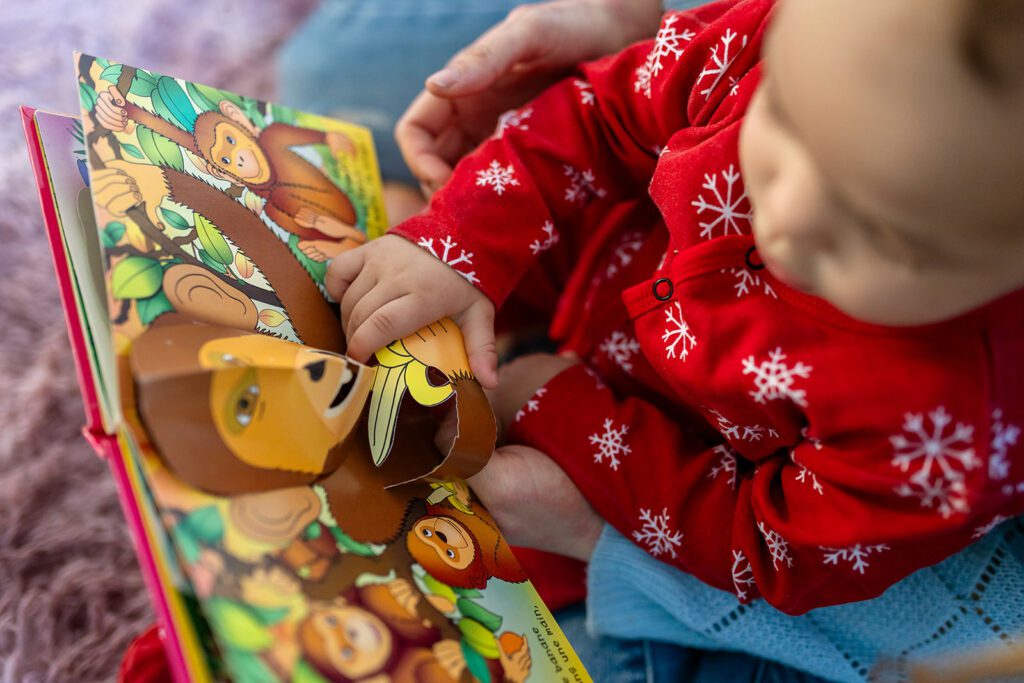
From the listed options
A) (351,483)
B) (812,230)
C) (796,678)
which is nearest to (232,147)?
(351,483)

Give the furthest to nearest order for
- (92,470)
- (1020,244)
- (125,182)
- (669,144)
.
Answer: (92,470) → (669,144) → (125,182) → (1020,244)

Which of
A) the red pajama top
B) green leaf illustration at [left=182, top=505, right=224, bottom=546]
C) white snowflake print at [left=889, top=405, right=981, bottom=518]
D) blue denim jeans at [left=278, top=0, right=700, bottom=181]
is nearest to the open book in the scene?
green leaf illustration at [left=182, top=505, right=224, bottom=546]

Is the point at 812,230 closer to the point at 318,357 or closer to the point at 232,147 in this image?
the point at 318,357

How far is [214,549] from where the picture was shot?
0.34m

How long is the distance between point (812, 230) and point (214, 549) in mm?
292

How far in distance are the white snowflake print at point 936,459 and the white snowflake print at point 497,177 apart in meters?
0.30

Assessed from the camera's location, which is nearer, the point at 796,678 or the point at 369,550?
the point at 369,550

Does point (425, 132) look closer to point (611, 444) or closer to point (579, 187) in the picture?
point (579, 187)

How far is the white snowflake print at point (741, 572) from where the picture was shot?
0.51 meters

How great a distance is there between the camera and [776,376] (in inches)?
17.2

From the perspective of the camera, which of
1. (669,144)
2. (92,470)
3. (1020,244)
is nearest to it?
(1020,244)

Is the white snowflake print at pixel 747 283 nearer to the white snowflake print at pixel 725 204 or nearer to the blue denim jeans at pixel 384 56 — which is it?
the white snowflake print at pixel 725 204

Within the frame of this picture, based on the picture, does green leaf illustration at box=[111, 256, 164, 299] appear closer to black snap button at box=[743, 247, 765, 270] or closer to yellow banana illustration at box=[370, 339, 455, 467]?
yellow banana illustration at box=[370, 339, 455, 467]

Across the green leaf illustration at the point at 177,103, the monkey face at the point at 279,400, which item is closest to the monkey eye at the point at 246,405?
the monkey face at the point at 279,400
